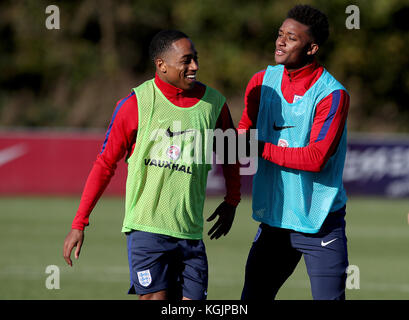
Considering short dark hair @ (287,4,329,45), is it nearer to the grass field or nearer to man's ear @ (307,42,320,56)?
man's ear @ (307,42,320,56)

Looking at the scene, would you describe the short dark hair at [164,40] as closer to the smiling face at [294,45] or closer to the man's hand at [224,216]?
the smiling face at [294,45]

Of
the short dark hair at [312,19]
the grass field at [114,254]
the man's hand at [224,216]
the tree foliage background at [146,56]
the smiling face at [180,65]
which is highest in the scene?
the tree foliage background at [146,56]

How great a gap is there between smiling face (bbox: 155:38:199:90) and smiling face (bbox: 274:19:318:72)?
2.11 ft

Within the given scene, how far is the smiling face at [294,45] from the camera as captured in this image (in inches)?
215

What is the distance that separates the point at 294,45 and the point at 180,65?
0.84 metres

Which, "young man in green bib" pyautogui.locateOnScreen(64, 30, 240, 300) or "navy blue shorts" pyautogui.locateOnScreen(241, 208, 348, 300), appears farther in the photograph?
"navy blue shorts" pyautogui.locateOnScreen(241, 208, 348, 300)

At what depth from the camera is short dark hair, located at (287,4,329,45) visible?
5.49 m

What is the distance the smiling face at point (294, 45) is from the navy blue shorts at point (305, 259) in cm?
108

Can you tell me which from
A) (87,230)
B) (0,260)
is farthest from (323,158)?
(87,230)

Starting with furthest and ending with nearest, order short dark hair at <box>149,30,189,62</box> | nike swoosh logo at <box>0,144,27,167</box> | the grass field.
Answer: nike swoosh logo at <box>0,144,27,167</box>, the grass field, short dark hair at <box>149,30,189,62</box>

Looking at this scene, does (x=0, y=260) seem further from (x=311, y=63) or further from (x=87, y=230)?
(x=311, y=63)
